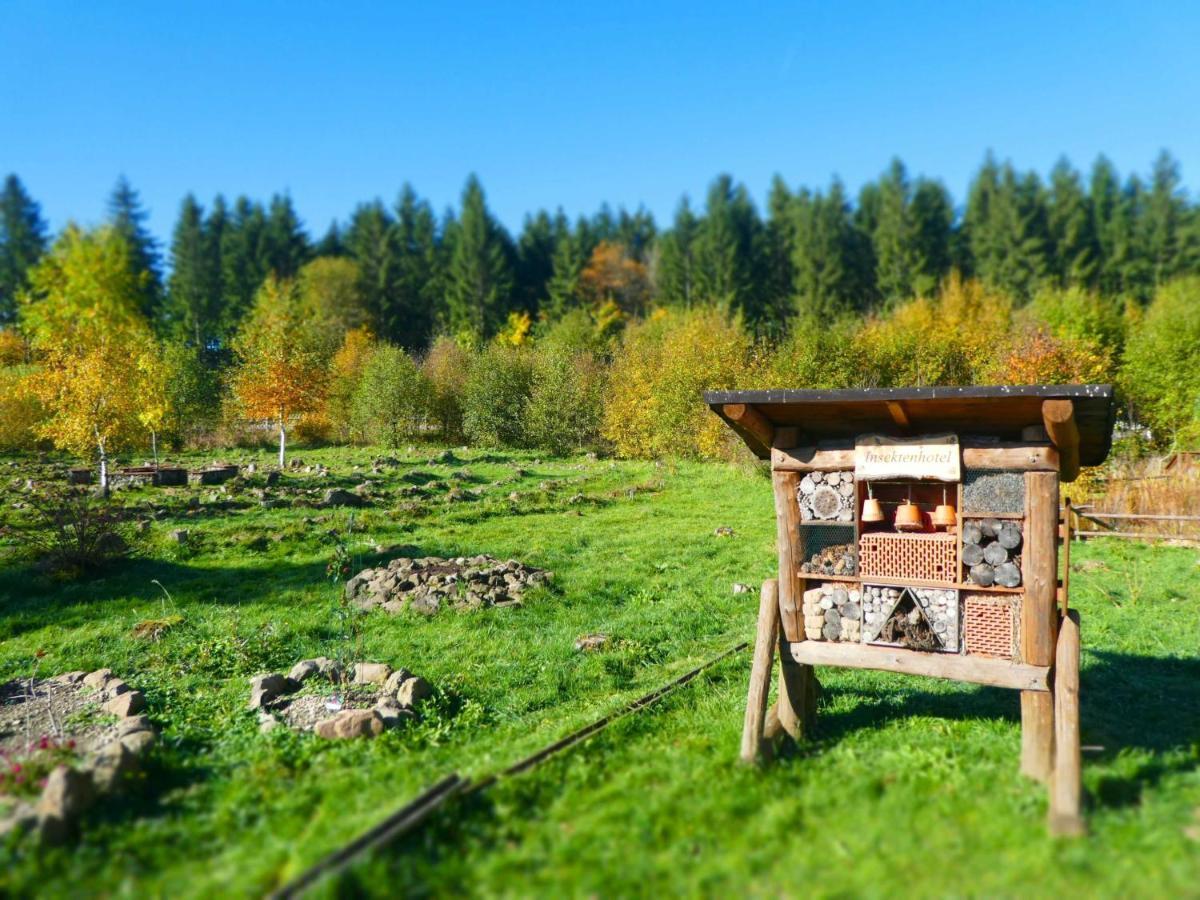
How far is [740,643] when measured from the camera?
920 cm

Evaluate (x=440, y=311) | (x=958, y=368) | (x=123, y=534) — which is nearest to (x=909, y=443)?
(x=123, y=534)

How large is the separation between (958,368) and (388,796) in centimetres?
3141

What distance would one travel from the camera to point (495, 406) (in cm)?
A: 3750

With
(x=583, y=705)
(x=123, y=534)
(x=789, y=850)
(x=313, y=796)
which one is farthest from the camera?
(x=123, y=534)

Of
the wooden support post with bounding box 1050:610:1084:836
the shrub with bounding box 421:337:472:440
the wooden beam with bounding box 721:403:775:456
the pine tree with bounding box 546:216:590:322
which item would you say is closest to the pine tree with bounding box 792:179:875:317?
the pine tree with bounding box 546:216:590:322

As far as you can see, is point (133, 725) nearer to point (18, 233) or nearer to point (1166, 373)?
point (1166, 373)

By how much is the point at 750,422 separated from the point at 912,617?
Answer: 193 cm

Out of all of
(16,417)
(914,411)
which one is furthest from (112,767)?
(16,417)

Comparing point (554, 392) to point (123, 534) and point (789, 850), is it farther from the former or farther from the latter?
point (789, 850)

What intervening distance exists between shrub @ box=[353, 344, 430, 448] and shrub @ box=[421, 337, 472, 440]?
1.01 metres

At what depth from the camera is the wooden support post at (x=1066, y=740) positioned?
14.6 feet

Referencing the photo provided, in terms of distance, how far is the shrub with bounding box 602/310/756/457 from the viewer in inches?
1169

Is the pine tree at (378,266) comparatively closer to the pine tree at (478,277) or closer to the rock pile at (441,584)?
the pine tree at (478,277)

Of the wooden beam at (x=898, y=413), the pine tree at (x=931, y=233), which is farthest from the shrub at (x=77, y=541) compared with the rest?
the pine tree at (x=931, y=233)
